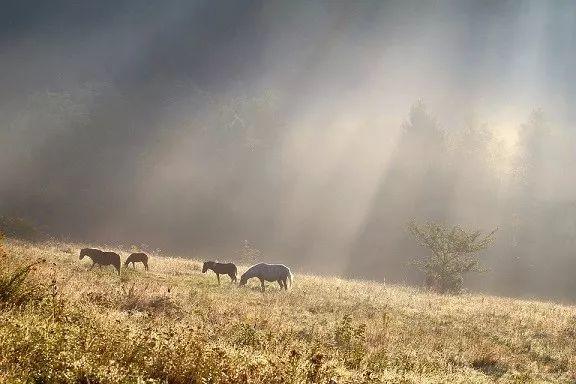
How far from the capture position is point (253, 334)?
446 inches

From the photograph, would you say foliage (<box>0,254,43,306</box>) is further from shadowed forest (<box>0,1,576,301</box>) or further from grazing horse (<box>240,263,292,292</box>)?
shadowed forest (<box>0,1,576,301</box>)

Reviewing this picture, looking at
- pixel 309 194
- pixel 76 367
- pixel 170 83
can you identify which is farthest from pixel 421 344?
pixel 170 83

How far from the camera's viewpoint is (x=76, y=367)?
19.7 ft

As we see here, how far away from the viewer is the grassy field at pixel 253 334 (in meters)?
6.86

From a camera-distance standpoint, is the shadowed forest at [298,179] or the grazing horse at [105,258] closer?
the grazing horse at [105,258]

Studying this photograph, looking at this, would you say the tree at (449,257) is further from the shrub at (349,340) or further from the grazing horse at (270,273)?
the shrub at (349,340)

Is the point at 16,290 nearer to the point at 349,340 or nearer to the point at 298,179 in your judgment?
the point at 349,340

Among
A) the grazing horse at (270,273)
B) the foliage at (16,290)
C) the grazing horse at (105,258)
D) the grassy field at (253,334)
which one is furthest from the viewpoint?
the grazing horse at (270,273)

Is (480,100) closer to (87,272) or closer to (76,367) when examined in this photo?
(87,272)

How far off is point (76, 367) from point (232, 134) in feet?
329

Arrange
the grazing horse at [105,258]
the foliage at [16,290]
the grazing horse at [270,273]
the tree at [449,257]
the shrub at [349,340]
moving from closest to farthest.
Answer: the foliage at [16,290] < the shrub at [349,340] < the grazing horse at [105,258] < the grazing horse at [270,273] < the tree at [449,257]

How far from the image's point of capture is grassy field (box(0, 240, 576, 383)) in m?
6.86

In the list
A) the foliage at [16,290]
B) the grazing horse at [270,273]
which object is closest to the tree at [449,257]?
the grazing horse at [270,273]

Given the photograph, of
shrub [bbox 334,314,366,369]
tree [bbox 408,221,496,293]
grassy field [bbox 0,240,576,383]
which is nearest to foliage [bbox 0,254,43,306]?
grassy field [bbox 0,240,576,383]
